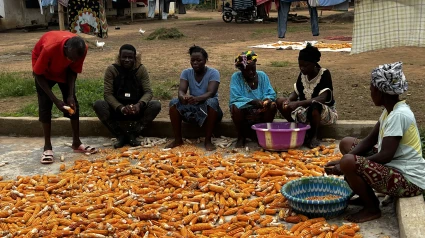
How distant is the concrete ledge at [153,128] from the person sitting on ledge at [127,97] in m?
0.33

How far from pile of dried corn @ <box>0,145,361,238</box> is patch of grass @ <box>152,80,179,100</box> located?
8.16ft

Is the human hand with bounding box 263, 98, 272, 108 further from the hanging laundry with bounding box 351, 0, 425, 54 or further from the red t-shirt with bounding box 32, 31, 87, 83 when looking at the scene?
the red t-shirt with bounding box 32, 31, 87, 83

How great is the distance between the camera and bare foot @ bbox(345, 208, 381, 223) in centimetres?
381

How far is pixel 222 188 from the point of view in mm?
4492

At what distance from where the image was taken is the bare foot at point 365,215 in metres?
3.81

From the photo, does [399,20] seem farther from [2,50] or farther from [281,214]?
[2,50]

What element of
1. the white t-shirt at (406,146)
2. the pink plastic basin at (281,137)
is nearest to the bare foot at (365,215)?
the white t-shirt at (406,146)

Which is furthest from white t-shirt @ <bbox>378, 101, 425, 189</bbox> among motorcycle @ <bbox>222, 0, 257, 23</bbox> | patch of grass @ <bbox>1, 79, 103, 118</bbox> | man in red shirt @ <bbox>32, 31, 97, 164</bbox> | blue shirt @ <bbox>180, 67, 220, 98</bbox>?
motorcycle @ <bbox>222, 0, 257, 23</bbox>

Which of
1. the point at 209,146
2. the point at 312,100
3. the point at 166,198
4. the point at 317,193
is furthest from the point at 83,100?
the point at 317,193

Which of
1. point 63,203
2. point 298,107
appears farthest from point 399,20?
point 63,203

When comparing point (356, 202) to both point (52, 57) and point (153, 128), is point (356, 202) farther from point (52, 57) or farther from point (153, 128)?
point (52, 57)

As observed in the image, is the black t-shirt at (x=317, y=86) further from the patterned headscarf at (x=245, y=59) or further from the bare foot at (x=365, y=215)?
the bare foot at (x=365, y=215)

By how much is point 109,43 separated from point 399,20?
14430 millimetres

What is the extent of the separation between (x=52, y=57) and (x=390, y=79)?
140 inches
